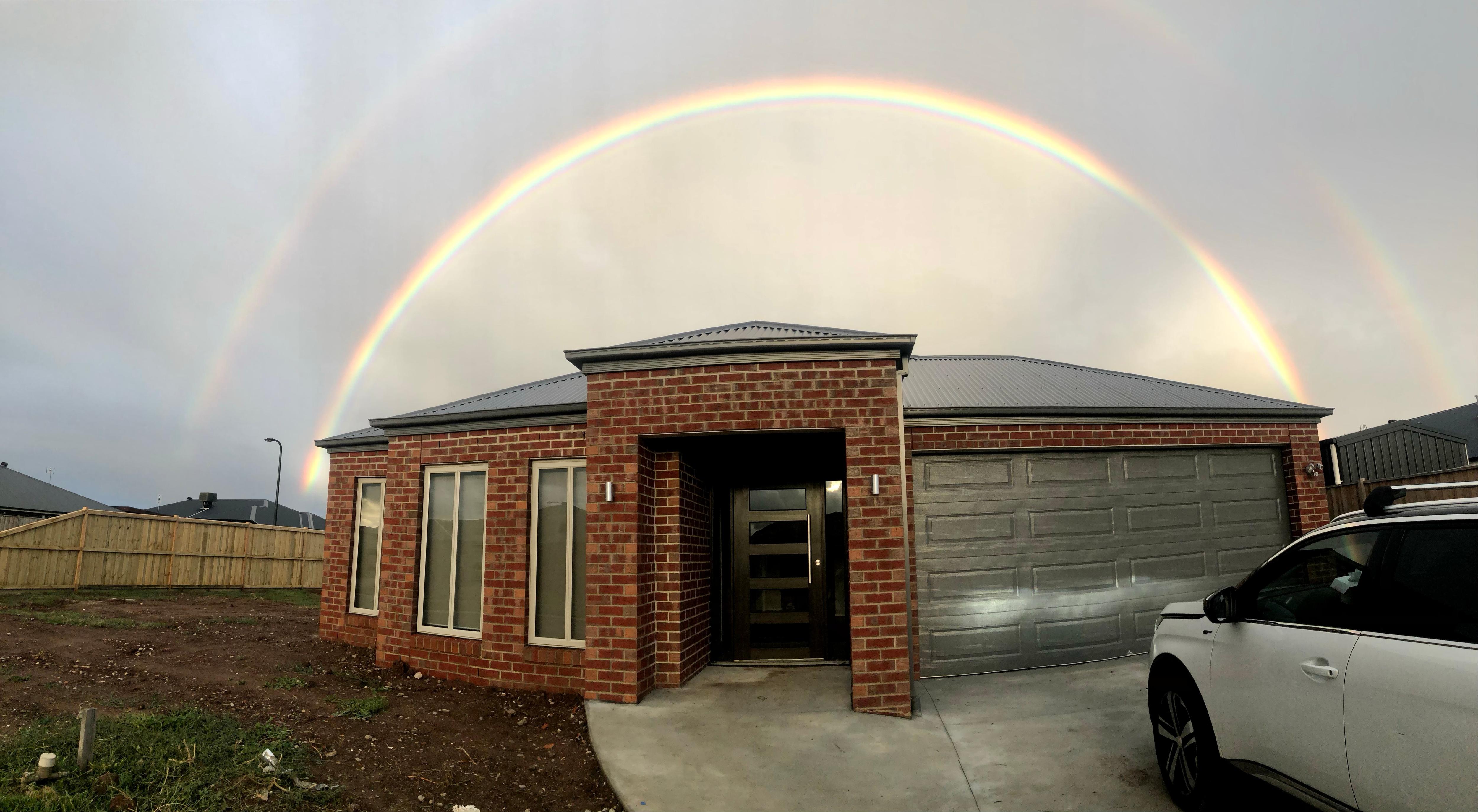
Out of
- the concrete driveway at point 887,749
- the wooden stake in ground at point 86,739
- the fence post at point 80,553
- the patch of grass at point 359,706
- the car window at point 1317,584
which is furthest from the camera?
the fence post at point 80,553

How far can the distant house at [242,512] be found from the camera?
135ft

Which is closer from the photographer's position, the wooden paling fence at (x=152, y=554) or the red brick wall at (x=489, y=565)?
the red brick wall at (x=489, y=565)

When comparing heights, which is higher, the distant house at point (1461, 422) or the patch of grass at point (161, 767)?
the distant house at point (1461, 422)

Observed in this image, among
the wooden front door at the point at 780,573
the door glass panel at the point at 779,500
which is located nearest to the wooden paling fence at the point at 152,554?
the wooden front door at the point at 780,573

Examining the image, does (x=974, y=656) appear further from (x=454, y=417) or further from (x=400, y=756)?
(x=454, y=417)

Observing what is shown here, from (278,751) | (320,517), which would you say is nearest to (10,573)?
(278,751)

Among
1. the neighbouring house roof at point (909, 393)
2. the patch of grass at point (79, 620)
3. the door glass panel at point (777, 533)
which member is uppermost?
the neighbouring house roof at point (909, 393)

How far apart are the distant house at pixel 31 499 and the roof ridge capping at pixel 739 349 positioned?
28.9 metres

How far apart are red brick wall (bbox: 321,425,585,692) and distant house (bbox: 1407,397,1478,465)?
1046 inches

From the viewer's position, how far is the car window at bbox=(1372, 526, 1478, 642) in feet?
9.29

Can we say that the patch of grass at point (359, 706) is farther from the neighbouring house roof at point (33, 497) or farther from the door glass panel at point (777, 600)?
the neighbouring house roof at point (33, 497)

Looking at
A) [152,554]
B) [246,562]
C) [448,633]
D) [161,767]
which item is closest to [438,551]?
[448,633]

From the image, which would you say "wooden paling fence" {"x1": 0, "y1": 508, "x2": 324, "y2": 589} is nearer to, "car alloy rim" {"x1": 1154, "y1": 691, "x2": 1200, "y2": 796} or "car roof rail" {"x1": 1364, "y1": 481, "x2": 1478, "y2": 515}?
"car alloy rim" {"x1": 1154, "y1": 691, "x2": 1200, "y2": 796}

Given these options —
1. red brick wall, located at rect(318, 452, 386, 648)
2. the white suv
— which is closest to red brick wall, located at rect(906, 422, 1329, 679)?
the white suv
